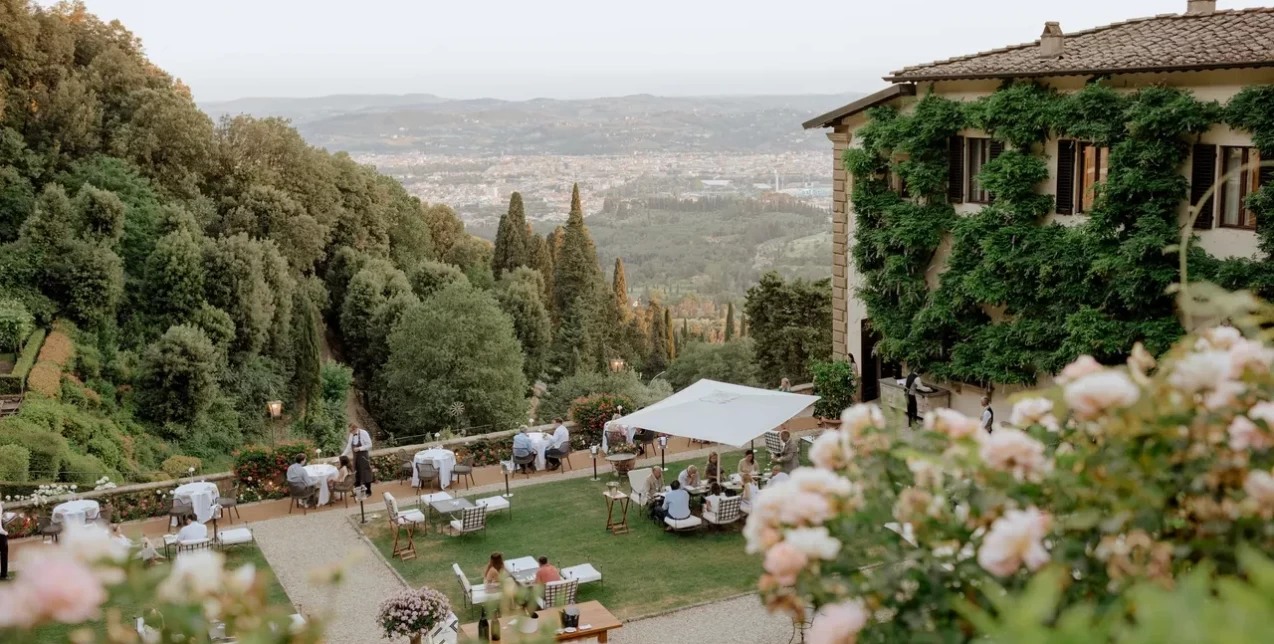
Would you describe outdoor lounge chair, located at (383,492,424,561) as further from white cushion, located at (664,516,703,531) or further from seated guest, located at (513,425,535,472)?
white cushion, located at (664,516,703,531)

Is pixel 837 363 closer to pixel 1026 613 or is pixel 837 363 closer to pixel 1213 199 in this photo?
pixel 1213 199

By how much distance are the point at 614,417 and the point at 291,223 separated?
30949 mm

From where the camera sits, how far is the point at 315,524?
1834 cm

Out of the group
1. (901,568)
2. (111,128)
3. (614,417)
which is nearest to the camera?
(901,568)

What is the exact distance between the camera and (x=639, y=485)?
1797 centimetres

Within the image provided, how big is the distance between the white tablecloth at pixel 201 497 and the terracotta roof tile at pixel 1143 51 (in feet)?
45.2

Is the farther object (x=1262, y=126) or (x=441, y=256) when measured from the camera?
(x=441, y=256)

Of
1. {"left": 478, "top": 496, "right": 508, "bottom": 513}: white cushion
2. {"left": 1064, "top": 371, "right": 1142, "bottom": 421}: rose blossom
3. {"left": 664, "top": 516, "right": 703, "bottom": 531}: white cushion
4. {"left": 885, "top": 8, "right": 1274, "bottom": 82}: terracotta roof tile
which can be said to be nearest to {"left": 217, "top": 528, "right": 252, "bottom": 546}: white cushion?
{"left": 478, "top": 496, "right": 508, "bottom": 513}: white cushion

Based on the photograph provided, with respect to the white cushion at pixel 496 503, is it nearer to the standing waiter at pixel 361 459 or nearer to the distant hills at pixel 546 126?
the standing waiter at pixel 361 459

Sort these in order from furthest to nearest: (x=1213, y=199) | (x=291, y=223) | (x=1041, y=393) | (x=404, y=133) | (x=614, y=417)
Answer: (x=404, y=133)
(x=291, y=223)
(x=614, y=417)
(x=1213, y=199)
(x=1041, y=393)

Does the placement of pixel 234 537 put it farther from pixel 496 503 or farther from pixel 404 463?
pixel 404 463

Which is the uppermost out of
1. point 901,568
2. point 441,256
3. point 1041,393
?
point 1041,393

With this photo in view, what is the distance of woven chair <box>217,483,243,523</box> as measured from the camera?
18047 millimetres

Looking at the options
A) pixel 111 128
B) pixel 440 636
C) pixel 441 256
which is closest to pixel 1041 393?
pixel 440 636
